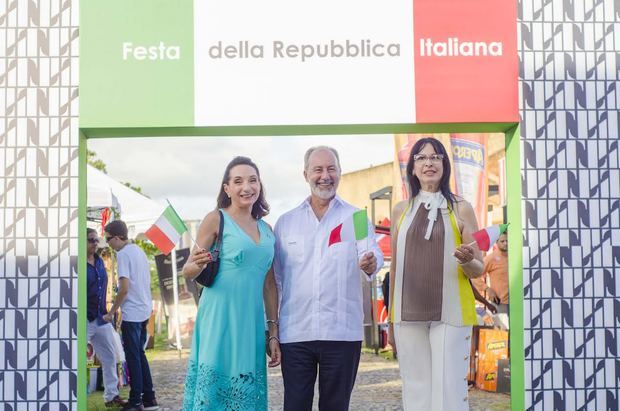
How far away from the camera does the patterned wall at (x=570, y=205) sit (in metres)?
4.83

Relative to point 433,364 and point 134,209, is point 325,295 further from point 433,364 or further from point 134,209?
point 134,209

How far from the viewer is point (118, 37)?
4.71 meters

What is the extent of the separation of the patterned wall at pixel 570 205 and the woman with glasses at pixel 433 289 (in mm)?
542

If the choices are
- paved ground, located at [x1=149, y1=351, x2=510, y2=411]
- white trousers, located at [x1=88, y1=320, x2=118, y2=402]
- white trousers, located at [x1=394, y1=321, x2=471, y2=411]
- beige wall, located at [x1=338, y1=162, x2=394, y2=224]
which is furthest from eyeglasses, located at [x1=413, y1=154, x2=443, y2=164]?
beige wall, located at [x1=338, y1=162, x2=394, y2=224]

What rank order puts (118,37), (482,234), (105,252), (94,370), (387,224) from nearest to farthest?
(482,234), (118,37), (94,370), (105,252), (387,224)

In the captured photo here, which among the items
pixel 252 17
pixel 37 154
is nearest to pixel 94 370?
pixel 37 154

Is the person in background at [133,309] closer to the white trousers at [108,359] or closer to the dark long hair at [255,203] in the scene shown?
the white trousers at [108,359]

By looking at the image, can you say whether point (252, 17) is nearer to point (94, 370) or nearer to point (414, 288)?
point (414, 288)

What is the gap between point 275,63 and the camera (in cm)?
472

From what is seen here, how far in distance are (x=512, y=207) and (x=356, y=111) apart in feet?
3.66

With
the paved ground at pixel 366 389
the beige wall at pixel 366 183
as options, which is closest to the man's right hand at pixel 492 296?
the paved ground at pixel 366 389

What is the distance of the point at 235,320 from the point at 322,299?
1.63 feet

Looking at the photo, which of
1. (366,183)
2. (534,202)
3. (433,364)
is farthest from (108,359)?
(366,183)

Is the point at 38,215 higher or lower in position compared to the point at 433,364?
higher
